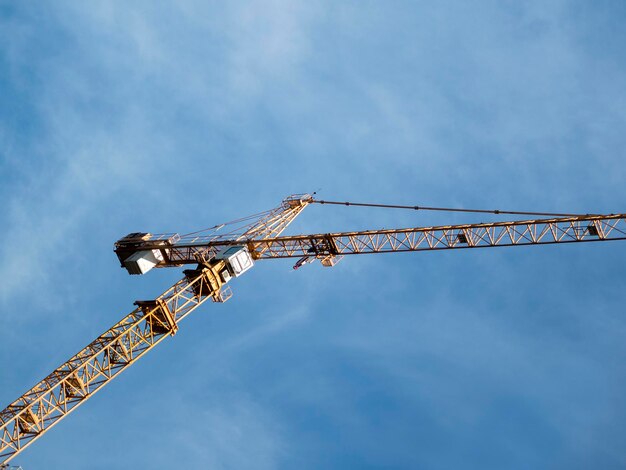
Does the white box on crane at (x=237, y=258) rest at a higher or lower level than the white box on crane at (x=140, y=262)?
higher

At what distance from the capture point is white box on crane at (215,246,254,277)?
55.2 meters

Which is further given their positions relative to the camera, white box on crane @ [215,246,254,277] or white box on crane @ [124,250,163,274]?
white box on crane @ [124,250,163,274]

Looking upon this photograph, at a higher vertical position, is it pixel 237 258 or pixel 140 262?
pixel 237 258

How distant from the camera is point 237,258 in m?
55.6

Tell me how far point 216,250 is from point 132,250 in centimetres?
688

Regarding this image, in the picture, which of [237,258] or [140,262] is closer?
[237,258]

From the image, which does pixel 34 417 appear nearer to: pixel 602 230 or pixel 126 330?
pixel 126 330

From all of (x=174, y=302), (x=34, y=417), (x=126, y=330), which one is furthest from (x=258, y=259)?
(x=34, y=417)

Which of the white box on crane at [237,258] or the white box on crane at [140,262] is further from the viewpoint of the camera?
the white box on crane at [140,262]

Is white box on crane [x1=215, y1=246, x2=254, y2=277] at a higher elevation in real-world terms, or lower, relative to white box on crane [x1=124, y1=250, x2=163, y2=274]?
higher

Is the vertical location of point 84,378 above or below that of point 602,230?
below

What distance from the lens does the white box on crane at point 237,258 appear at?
55250 millimetres

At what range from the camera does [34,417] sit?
4503 cm

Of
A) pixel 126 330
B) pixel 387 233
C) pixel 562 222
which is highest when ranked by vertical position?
pixel 562 222
